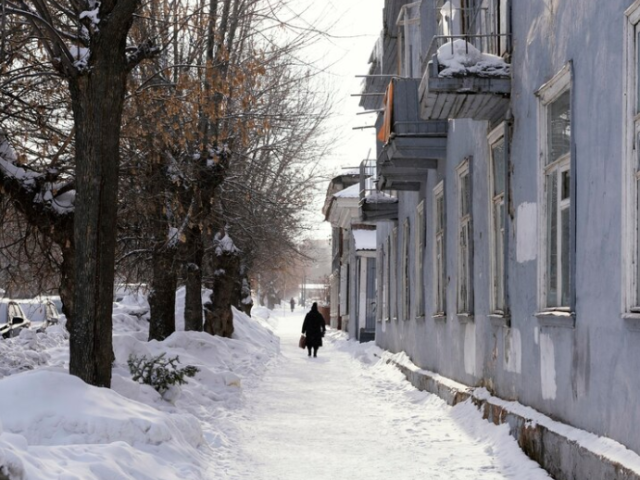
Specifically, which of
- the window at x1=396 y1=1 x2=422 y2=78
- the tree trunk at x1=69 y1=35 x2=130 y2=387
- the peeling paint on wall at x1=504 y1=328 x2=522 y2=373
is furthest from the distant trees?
the peeling paint on wall at x1=504 y1=328 x2=522 y2=373

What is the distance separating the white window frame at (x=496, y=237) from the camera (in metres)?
10.8

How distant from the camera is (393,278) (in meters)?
Result: 23.4

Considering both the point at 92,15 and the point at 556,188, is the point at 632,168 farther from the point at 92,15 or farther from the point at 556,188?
the point at 92,15

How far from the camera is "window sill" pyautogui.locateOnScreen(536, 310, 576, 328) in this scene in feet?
25.2

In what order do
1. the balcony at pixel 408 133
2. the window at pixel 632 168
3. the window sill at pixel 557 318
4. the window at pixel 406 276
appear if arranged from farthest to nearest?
the window at pixel 406 276, the balcony at pixel 408 133, the window sill at pixel 557 318, the window at pixel 632 168

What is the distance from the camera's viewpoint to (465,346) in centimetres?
1297

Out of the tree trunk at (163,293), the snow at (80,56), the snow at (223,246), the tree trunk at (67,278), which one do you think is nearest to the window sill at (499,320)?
the snow at (80,56)

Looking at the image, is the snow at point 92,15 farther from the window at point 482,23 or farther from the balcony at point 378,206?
the balcony at point 378,206

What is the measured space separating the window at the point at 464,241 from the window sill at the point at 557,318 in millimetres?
3735

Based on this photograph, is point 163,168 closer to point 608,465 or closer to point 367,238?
point 608,465

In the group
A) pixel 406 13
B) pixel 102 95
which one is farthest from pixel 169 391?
pixel 406 13

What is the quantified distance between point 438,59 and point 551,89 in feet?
6.54

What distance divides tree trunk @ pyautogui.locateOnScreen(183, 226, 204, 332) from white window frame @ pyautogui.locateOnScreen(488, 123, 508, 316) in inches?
287

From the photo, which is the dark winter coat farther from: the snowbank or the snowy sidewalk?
the snowbank
